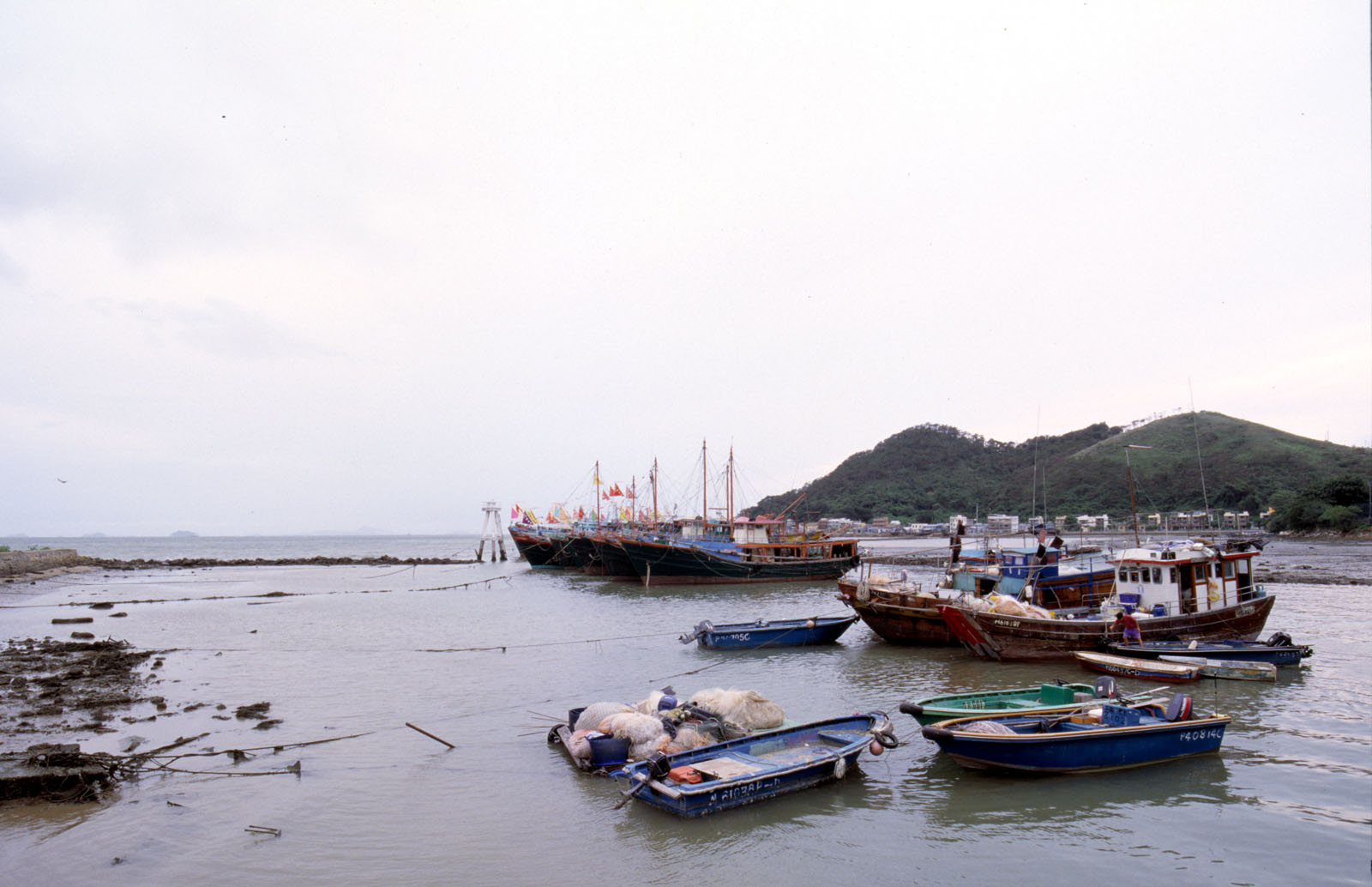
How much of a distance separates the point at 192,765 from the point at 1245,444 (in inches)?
5298

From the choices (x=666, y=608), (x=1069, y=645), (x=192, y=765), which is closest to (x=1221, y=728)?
(x=1069, y=645)

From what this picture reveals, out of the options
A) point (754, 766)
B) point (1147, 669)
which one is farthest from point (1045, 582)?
point (754, 766)

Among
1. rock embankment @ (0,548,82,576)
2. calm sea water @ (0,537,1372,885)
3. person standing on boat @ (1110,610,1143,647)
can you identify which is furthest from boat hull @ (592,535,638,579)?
rock embankment @ (0,548,82,576)

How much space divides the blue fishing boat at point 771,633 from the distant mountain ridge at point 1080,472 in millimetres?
52456

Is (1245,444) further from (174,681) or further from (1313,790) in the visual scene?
(174,681)

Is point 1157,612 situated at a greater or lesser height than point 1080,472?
lesser

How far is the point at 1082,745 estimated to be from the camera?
34.8ft

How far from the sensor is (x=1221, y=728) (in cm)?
1116

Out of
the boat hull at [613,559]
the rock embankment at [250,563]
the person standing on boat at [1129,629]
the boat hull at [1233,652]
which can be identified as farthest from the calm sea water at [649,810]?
the rock embankment at [250,563]

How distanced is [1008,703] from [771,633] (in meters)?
10.7

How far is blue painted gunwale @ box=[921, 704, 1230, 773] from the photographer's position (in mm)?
10547

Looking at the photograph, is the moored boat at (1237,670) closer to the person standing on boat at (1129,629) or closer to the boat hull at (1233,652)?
the boat hull at (1233,652)

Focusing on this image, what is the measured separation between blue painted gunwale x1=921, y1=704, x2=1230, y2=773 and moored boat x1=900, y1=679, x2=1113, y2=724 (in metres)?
0.47

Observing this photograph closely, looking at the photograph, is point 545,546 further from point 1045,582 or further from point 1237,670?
point 1237,670
